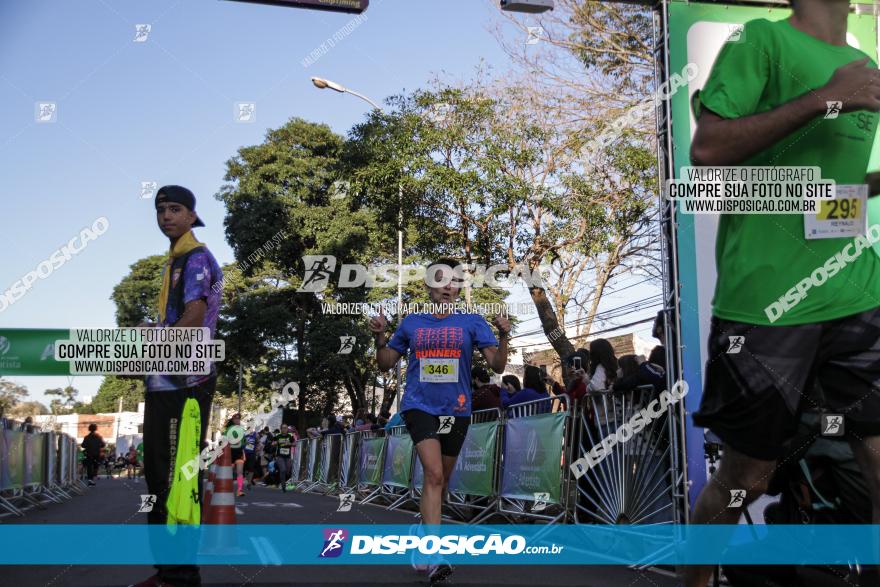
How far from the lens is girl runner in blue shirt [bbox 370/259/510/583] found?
570 cm

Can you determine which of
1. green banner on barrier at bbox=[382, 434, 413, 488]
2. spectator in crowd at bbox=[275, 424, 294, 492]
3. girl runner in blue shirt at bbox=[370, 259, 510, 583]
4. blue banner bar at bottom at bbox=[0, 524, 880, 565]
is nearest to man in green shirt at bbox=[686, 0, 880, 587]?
blue banner bar at bottom at bbox=[0, 524, 880, 565]

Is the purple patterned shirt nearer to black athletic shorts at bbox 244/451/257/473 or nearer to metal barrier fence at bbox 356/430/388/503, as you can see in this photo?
metal barrier fence at bbox 356/430/388/503

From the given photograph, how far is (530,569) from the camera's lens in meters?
6.10

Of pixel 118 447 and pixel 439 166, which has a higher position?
pixel 439 166

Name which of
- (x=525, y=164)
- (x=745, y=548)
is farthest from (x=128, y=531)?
(x=525, y=164)

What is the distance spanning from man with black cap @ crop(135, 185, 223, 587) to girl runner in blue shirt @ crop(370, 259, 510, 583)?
58.9 inches

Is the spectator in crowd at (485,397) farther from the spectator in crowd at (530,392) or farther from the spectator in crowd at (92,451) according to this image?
the spectator in crowd at (92,451)

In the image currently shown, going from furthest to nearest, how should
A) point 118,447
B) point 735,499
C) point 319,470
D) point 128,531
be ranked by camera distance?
point 118,447 → point 319,470 → point 128,531 → point 735,499

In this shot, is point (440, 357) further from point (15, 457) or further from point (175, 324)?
point (15, 457)

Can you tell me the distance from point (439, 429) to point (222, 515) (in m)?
1.94

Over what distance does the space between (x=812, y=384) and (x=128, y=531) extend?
6686 mm

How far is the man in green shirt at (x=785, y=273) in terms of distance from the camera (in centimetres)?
304

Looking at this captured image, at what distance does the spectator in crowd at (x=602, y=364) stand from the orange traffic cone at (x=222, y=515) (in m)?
3.38

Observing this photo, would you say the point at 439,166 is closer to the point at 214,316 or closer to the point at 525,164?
the point at 525,164
